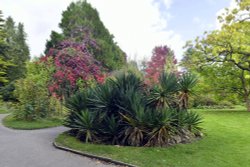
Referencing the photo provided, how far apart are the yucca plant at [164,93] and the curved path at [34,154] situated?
3.35 metres

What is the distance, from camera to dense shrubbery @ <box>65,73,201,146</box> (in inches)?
327

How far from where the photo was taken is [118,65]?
31.3m

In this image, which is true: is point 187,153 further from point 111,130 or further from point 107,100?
point 107,100

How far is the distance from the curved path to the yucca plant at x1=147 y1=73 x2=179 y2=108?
3.35m

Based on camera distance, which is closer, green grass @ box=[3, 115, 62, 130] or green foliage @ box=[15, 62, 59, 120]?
green grass @ box=[3, 115, 62, 130]

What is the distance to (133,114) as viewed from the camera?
28.1ft

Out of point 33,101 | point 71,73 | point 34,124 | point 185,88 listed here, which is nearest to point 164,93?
point 185,88

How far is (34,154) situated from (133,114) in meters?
3.43

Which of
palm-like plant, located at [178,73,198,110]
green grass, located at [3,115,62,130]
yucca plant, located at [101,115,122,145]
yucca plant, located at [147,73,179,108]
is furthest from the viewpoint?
green grass, located at [3,115,62,130]

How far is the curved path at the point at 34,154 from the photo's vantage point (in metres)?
6.56

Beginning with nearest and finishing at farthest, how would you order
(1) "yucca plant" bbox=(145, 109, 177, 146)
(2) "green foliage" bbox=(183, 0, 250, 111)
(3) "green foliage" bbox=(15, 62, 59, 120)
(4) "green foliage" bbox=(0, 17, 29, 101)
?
1. (1) "yucca plant" bbox=(145, 109, 177, 146)
2. (2) "green foliage" bbox=(183, 0, 250, 111)
3. (3) "green foliage" bbox=(15, 62, 59, 120)
4. (4) "green foliage" bbox=(0, 17, 29, 101)

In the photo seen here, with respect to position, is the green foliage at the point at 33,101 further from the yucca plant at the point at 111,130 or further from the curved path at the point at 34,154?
the yucca plant at the point at 111,130

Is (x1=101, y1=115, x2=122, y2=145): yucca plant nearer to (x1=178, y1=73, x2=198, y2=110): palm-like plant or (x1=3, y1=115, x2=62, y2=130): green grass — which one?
(x1=178, y1=73, x2=198, y2=110): palm-like plant

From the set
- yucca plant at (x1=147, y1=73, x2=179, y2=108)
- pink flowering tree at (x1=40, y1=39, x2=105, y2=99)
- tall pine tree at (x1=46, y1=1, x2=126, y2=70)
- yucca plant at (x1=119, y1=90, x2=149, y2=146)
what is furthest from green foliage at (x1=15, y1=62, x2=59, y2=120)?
tall pine tree at (x1=46, y1=1, x2=126, y2=70)
